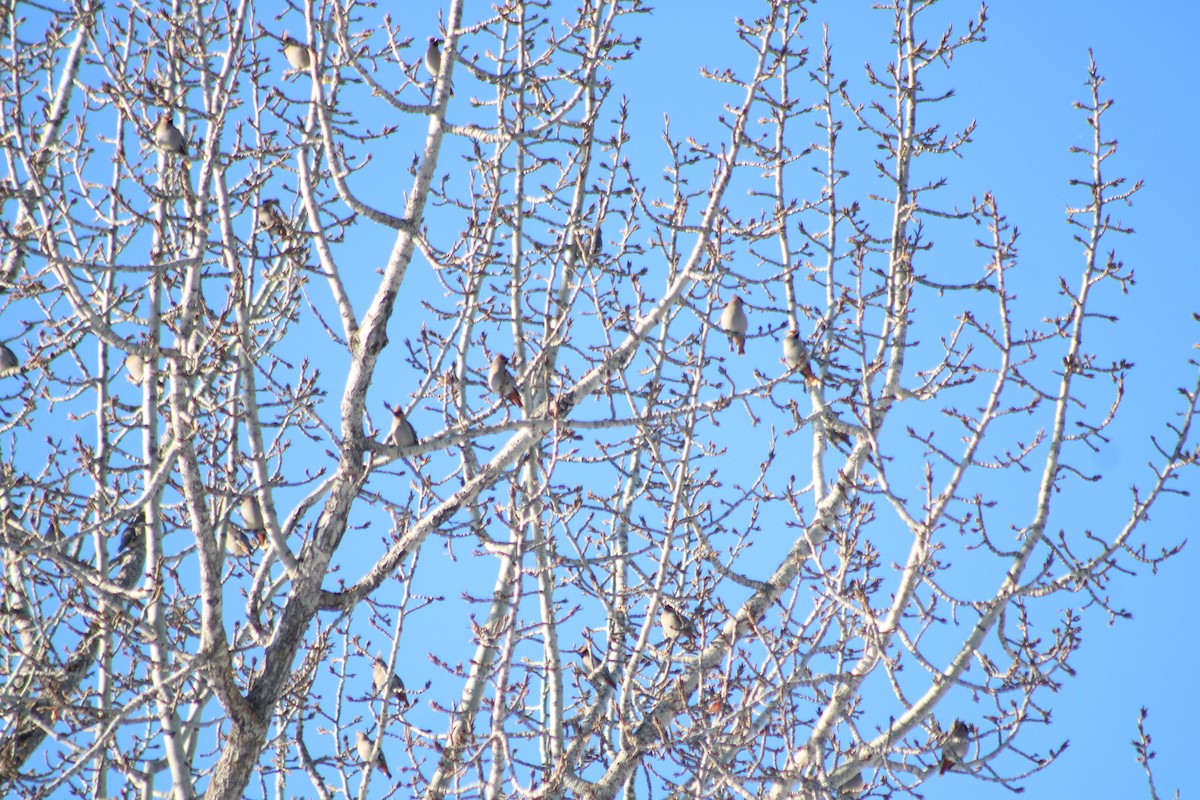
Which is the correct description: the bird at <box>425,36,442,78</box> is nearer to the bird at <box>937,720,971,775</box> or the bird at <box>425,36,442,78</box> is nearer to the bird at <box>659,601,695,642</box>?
the bird at <box>659,601,695,642</box>

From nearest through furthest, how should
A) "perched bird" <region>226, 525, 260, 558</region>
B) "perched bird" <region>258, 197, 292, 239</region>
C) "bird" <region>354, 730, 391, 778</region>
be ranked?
"perched bird" <region>258, 197, 292, 239</region>
"perched bird" <region>226, 525, 260, 558</region>
"bird" <region>354, 730, 391, 778</region>

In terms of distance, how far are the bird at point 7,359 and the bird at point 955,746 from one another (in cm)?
A: 542

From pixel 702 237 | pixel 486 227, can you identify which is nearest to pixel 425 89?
pixel 486 227

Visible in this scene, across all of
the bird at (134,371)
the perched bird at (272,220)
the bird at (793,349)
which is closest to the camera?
the perched bird at (272,220)

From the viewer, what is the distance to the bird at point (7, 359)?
739cm

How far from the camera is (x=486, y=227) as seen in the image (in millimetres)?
5812

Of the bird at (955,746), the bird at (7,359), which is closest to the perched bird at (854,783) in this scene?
the bird at (955,746)

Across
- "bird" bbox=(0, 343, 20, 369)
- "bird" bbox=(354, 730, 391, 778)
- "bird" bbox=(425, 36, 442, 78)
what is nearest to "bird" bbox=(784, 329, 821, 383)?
"bird" bbox=(425, 36, 442, 78)

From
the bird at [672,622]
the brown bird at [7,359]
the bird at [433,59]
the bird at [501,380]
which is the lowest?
the bird at [672,622]

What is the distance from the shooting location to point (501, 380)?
6.13 meters

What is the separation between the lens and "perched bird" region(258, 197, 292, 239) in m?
5.70

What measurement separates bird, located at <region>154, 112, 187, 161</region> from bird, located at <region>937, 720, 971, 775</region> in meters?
4.59

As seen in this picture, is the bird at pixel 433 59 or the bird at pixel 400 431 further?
the bird at pixel 433 59

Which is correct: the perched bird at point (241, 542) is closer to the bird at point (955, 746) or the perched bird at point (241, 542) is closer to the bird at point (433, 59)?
the bird at point (433, 59)
